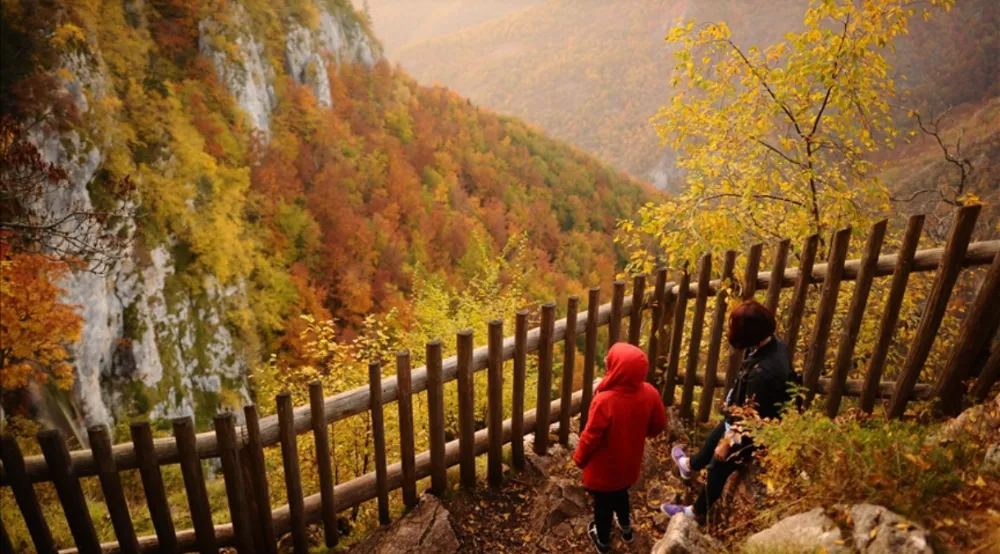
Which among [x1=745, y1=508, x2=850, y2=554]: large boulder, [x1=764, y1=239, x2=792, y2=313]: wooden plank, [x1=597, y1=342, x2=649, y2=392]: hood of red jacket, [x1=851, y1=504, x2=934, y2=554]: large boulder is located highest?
[x1=764, y1=239, x2=792, y2=313]: wooden plank

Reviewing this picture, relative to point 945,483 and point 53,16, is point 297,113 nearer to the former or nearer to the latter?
point 53,16

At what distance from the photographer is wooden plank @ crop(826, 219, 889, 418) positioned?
3.90 meters

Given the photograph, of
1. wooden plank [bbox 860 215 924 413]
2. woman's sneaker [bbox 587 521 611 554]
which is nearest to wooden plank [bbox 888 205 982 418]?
wooden plank [bbox 860 215 924 413]

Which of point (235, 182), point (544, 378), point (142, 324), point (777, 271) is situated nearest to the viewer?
point (777, 271)

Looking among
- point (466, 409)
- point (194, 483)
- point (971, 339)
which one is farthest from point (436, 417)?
point (971, 339)

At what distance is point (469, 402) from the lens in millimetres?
4148

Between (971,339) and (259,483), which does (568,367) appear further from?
(971,339)

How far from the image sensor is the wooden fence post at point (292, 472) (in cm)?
349

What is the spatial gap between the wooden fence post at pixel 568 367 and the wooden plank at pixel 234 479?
2.43 metres

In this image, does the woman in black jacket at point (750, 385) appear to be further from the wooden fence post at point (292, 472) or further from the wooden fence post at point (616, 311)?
the wooden fence post at point (292, 472)

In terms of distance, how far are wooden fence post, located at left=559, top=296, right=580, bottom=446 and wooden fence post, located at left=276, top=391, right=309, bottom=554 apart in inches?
82.2

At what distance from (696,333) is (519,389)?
1710 mm

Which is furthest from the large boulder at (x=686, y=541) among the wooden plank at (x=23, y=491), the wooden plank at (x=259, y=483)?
the wooden plank at (x=23, y=491)

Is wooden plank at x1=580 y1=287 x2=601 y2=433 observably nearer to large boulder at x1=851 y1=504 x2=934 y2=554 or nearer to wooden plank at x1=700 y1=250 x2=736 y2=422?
wooden plank at x1=700 y1=250 x2=736 y2=422
